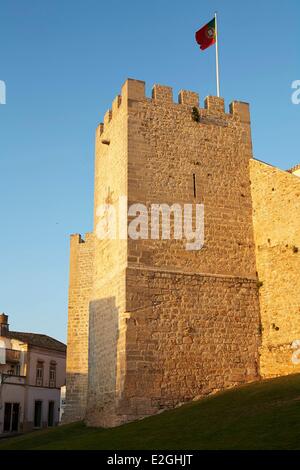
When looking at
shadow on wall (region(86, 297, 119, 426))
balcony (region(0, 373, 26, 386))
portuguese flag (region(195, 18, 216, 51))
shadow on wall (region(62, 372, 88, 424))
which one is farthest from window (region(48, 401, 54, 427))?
portuguese flag (region(195, 18, 216, 51))

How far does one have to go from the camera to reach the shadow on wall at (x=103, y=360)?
15.3m

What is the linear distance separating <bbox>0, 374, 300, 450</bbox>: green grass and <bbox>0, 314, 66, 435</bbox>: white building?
2127 centimetres

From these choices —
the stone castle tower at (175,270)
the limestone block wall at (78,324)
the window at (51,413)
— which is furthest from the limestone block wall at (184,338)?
the window at (51,413)

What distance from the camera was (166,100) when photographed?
57.4ft

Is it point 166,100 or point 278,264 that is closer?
point 278,264

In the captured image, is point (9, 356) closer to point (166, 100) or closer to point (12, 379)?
point (12, 379)

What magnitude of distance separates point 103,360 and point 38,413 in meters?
21.1

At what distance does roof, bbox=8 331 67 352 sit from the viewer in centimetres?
3638

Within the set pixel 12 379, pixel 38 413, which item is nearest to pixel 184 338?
pixel 12 379

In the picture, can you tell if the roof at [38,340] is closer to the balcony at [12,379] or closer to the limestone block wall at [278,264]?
the balcony at [12,379]

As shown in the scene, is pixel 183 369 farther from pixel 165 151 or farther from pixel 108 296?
pixel 165 151

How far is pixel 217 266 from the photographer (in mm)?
16516
